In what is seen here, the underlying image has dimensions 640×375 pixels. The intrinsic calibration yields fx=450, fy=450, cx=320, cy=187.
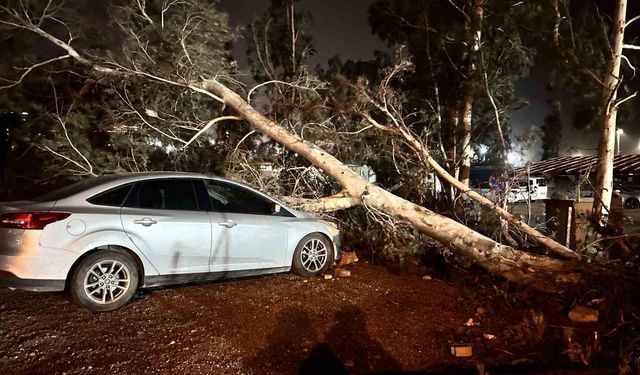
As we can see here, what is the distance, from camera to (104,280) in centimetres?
466

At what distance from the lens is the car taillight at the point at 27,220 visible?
434 cm

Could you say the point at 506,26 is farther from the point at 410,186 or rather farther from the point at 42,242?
the point at 42,242

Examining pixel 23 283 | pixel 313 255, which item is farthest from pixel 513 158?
pixel 23 283

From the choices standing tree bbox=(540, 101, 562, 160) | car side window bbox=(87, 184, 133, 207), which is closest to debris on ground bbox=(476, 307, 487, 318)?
car side window bbox=(87, 184, 133, 207)

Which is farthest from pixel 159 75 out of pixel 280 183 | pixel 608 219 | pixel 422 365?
pixel 608 219

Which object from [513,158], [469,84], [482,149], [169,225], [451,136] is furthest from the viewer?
[482,149]

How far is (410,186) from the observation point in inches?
371

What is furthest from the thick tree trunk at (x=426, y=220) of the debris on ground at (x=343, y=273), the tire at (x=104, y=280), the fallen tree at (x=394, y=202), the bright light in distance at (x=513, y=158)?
the tire at (x=104, y=280)

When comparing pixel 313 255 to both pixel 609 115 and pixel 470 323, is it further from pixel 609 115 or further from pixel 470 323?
pixel 609 115

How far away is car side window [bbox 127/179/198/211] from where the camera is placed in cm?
507

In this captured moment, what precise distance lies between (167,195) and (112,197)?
0.59m

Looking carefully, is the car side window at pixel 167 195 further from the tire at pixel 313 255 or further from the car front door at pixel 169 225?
the tire at pixel 313 255

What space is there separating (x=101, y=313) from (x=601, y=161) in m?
7.51

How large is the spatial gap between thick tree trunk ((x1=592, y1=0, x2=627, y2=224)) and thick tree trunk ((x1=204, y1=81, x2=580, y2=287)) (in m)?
1.91
